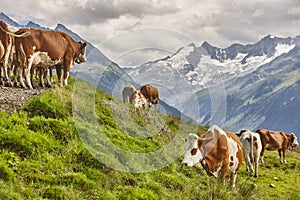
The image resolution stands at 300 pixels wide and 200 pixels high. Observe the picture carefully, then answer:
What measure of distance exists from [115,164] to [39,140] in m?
2.15

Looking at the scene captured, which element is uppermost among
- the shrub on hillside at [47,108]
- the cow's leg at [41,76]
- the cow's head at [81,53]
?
the cow's head at [81,53]

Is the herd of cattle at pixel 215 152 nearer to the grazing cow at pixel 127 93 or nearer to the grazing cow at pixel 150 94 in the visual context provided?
the grazing cow at pixel 127 93

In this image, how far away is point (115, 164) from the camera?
36.3ft

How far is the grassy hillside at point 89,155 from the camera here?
9180 millimetres

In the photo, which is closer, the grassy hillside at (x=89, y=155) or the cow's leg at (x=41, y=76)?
the grassy hillside at (x=89, y=155)

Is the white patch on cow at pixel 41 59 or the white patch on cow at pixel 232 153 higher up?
the white patch on cow at pixel 41 59

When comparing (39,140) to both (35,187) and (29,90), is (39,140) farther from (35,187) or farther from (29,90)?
(29,90)

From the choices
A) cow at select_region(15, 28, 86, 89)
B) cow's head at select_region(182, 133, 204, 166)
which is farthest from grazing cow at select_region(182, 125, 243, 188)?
cow at select_region(15, 28, 86, 89)

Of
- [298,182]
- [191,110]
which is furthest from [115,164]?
[298,182]

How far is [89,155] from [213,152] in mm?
4093

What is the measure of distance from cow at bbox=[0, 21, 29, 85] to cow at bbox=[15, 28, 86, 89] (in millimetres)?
240

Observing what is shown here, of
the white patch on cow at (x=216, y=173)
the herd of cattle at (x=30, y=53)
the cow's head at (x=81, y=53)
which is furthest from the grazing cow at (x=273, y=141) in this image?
the herd of cattle at (x=30, y=53)

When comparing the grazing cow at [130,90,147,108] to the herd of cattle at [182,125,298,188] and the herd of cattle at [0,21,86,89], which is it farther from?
the herd of cattle at [182,125,298,188]

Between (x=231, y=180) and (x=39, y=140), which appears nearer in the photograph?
(x=39, y=140)
